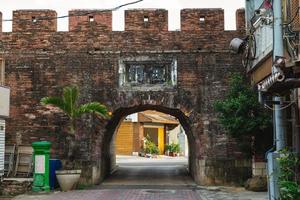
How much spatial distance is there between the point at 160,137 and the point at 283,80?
123 feet

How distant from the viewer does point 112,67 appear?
56.8 ft

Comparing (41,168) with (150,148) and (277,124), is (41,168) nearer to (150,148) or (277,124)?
(277,124)

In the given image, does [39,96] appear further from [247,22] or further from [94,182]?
[247,22]

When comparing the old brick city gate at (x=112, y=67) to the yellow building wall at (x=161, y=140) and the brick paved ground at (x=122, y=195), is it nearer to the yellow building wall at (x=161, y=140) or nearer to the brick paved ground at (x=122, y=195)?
the brick paved ground at (x=122, y=195)

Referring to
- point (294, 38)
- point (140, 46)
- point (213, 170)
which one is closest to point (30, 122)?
point (140, 46)

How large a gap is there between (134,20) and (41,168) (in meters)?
5.88

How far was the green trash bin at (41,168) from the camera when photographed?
14969 mm

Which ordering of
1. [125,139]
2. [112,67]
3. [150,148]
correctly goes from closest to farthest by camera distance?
[112,67]
[150,148]
[125,139]

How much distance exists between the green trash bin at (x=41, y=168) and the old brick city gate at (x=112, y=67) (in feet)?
6.07

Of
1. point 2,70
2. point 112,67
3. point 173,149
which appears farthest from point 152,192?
point 173,149

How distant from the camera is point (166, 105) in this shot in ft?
56.7

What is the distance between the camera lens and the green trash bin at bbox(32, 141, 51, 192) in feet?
49.1

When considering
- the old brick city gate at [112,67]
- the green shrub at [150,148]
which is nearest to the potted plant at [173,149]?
the green shrub at [150,148]

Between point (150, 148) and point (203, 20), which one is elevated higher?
point (203, 20)
